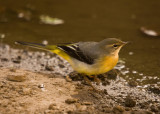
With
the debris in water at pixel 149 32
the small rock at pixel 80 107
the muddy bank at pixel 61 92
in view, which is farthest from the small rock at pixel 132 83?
the debris in water at pixel 149 32

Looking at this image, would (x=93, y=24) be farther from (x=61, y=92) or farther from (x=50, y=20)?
(x=61, y=92)

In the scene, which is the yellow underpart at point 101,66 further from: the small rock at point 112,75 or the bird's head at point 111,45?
the small rock at point 112,75

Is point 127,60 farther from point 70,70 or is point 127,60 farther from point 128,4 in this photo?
point 128,4

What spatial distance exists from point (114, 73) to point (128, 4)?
15.9 feet

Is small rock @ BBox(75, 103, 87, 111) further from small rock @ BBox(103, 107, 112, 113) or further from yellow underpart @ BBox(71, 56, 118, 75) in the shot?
yellow underpart @ BBox(71, 56, 118, 75)

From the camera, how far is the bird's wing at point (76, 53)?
19.5ft

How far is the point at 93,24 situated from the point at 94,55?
11.8 feet

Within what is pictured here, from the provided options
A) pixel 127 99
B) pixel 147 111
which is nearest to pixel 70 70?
pixel 127 99

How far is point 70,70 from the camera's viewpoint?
6.86 meters

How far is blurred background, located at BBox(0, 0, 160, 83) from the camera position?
7.58 meters

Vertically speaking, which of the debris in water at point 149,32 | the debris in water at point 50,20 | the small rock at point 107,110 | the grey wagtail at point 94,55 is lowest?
the small rock at point 107,110

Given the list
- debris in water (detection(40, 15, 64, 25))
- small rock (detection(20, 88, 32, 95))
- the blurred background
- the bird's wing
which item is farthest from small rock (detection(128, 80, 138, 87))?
debris in water (detection(40, 15, 64, 25))

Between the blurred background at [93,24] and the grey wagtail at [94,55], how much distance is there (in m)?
1.12

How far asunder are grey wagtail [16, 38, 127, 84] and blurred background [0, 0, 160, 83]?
1.12m
